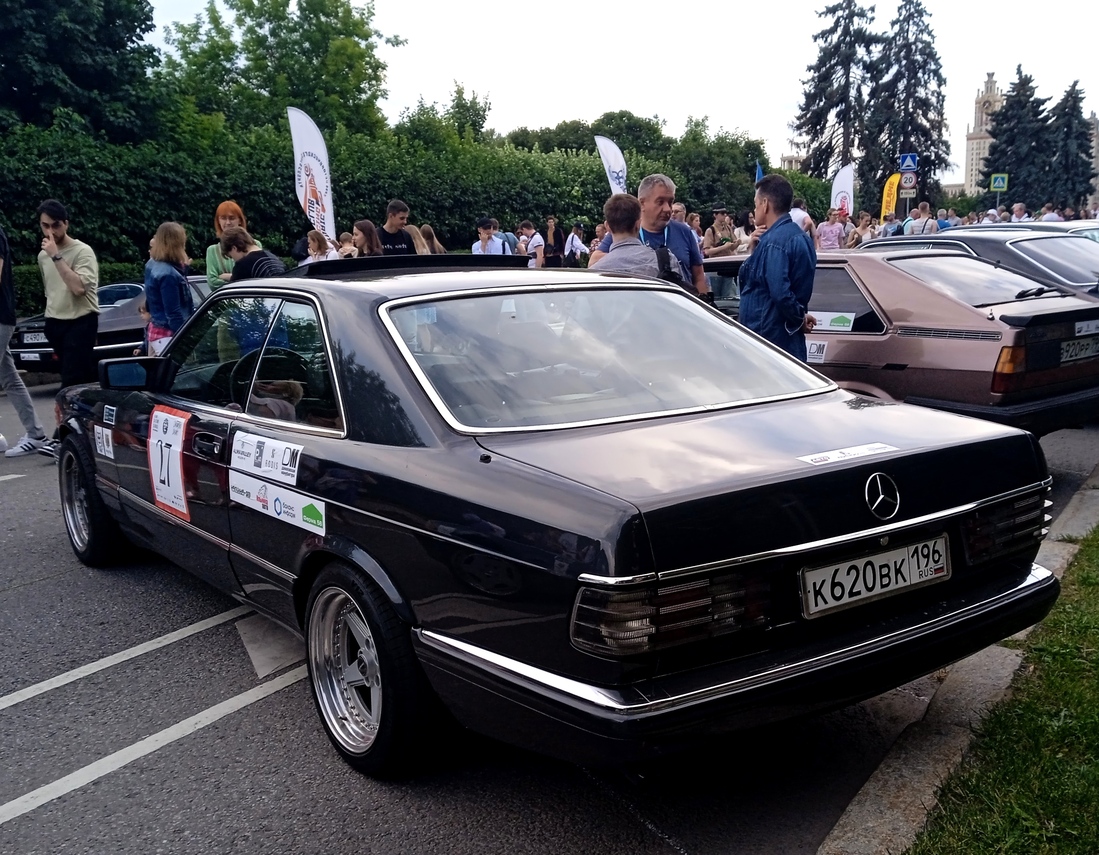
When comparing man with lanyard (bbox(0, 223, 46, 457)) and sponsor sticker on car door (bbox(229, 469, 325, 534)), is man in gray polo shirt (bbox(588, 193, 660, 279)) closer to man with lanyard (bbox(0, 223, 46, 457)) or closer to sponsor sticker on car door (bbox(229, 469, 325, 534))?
sponsor sticker on car door (bbox(229, 469, 325, 534))

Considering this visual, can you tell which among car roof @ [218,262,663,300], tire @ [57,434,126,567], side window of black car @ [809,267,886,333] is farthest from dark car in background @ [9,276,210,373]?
car roof @ [218,262,663,300]

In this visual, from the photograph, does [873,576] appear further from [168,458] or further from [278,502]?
[168,458]

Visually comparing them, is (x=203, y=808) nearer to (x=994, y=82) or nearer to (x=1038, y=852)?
(x=1038, y=852)

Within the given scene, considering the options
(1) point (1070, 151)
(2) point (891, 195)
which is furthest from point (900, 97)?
(2) point (891, 195)

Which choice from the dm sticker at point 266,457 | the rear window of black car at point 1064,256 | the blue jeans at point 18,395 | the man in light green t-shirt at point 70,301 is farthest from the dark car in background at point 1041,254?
the blue jeans at point 18,395

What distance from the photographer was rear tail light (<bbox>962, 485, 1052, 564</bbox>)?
3.02m

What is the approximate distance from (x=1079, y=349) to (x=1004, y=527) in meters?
3.82

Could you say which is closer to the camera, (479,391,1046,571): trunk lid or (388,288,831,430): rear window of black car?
(479,391,1046,571): trunk lid

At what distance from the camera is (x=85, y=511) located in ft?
18.5

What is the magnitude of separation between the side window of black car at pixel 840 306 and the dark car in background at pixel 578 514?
287cm

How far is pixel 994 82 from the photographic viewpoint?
5979 inches

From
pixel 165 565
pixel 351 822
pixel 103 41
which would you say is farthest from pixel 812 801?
pixel 103 41

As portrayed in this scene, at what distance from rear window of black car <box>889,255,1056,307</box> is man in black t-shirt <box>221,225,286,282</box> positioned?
4136 mm

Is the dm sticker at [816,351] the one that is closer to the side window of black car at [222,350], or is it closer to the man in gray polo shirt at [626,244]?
the man in gray polo shirt at [626,244]
